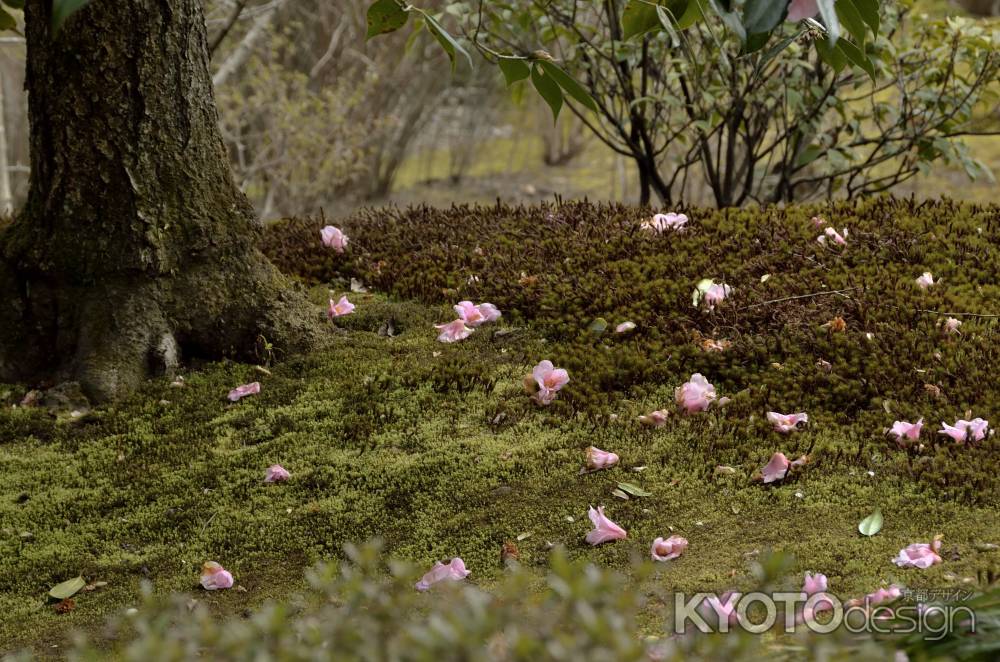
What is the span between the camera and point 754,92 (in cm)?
468

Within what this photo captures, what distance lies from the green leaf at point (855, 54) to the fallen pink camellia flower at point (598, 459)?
1.16 meters

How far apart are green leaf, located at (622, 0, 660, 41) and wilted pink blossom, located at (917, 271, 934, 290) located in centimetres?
179

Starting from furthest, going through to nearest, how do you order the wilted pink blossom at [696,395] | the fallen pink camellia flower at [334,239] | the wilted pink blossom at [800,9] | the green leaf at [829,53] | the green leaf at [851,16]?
1. the fallen pink camellia flower at [334,239]
2. the wilted pink blossom at [696,395]
3. the green leaf at [829,53]
4. the green leaf at [851,16]
5. the wilted pink blossom at [800,9]

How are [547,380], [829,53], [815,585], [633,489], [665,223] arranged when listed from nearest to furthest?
[829,53] < [815,585] < [633,489] < [547,380] < [665,223]

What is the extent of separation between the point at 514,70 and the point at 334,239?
2.26 m

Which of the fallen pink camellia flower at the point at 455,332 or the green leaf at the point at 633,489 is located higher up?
the fallen pink camellia flower at the point at 455,332

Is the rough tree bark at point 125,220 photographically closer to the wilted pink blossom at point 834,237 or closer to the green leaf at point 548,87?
the green leaf at point 548,87

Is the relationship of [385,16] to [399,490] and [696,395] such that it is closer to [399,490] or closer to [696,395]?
[399,490]

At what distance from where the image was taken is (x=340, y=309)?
3.29 meters

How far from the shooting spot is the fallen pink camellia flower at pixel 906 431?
243 cm

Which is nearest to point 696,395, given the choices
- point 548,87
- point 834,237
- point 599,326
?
point 599,326

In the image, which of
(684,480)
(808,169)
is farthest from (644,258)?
(808,169)

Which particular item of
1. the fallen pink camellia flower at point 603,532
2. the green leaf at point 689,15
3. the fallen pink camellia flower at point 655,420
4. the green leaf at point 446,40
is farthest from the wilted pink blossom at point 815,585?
the green leaf at point 446,40

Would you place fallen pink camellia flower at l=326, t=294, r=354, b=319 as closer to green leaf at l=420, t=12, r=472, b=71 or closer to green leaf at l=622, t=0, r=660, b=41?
green leaf at l=420, t=12, r=472, b=71
